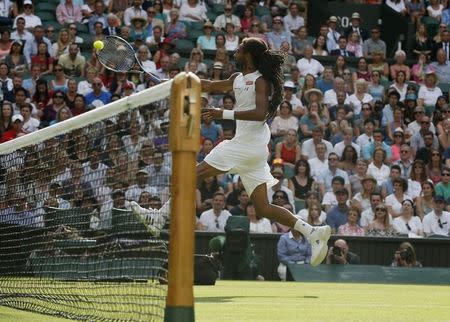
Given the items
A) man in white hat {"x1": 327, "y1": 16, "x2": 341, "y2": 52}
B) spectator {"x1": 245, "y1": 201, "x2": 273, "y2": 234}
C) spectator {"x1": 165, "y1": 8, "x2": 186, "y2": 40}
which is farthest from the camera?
man in white hat {"x1": 327, "y1": 16, "x2": 341, "y2": 52}

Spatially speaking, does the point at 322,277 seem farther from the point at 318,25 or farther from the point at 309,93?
the point at 318,25

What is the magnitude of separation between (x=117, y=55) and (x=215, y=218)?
563 centimetres

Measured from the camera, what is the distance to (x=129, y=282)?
6.66 metres

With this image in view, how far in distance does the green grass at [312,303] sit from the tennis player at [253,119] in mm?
863

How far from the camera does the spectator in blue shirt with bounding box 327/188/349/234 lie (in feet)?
55.3

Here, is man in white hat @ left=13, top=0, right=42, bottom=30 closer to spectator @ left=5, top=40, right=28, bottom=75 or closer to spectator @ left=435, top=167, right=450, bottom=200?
spectator @ left=5, top=40, right=28, bottom=75

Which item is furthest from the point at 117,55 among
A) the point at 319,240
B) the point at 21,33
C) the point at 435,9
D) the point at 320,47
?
the point at 435,9

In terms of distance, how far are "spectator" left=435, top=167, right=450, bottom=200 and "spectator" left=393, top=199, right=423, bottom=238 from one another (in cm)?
108

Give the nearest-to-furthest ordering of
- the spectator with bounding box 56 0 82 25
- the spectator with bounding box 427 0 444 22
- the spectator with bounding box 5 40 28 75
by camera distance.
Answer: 1. the spectator with bounding box 5 40 28 75
2. the spectator with bounding box 56 0 82 25
3. the spectator with bounding box 427 0 444 22

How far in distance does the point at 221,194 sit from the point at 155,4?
20.0 feet

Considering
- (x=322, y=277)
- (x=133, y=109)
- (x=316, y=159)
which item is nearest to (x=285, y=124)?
(x=316, y=159)

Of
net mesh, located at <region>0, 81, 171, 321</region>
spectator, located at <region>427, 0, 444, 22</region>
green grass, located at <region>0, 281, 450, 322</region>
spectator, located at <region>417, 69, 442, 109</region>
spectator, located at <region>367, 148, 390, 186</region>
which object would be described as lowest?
green grass, located at <region>0, 281, 450, 322</region>

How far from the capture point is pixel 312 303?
9.64m

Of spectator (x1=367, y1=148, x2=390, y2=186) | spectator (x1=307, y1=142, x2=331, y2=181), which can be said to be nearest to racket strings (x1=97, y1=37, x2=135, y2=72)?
spectator (x1=307, y1=142, x2=331, y2=181)
